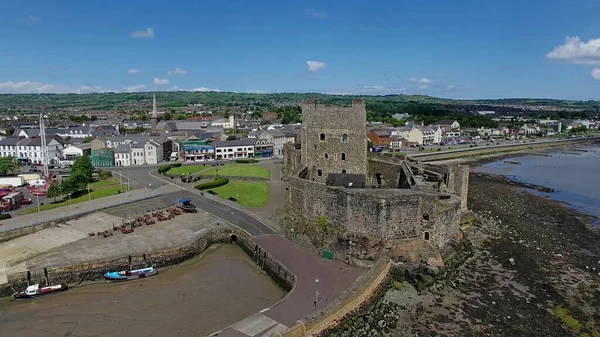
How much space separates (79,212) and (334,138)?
922 inches

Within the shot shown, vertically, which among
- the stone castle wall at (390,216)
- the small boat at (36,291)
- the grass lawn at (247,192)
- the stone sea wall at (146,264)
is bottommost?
the small boat at (36,291)

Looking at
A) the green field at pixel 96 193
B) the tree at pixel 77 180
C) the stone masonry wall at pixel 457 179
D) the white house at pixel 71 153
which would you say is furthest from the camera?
the white house at pixel 71 153

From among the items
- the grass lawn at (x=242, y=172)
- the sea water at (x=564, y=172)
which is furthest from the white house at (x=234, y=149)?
the sea water at (x=564, y=172)

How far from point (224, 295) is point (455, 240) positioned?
16.3 meters

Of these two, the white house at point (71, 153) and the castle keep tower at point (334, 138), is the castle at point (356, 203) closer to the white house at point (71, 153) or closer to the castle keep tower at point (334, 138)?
the castle keep tower at point (334, 138)

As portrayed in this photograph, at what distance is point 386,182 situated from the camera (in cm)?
3781

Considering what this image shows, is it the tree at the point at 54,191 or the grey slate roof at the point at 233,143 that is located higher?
the grey slate roof at the point at 233,143

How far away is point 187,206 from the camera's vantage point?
3828 cm

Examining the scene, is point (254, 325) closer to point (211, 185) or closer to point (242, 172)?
point (211, 185)

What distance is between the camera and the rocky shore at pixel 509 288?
2011 centimetres

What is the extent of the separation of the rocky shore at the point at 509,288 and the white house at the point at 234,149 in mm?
49986

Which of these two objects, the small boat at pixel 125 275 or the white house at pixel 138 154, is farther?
the white house at pixel 138 154

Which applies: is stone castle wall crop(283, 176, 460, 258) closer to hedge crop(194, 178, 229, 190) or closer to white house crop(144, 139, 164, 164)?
hedge crop(194, 178, 229, 190)

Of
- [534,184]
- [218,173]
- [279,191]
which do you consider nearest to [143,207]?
[279,191]
